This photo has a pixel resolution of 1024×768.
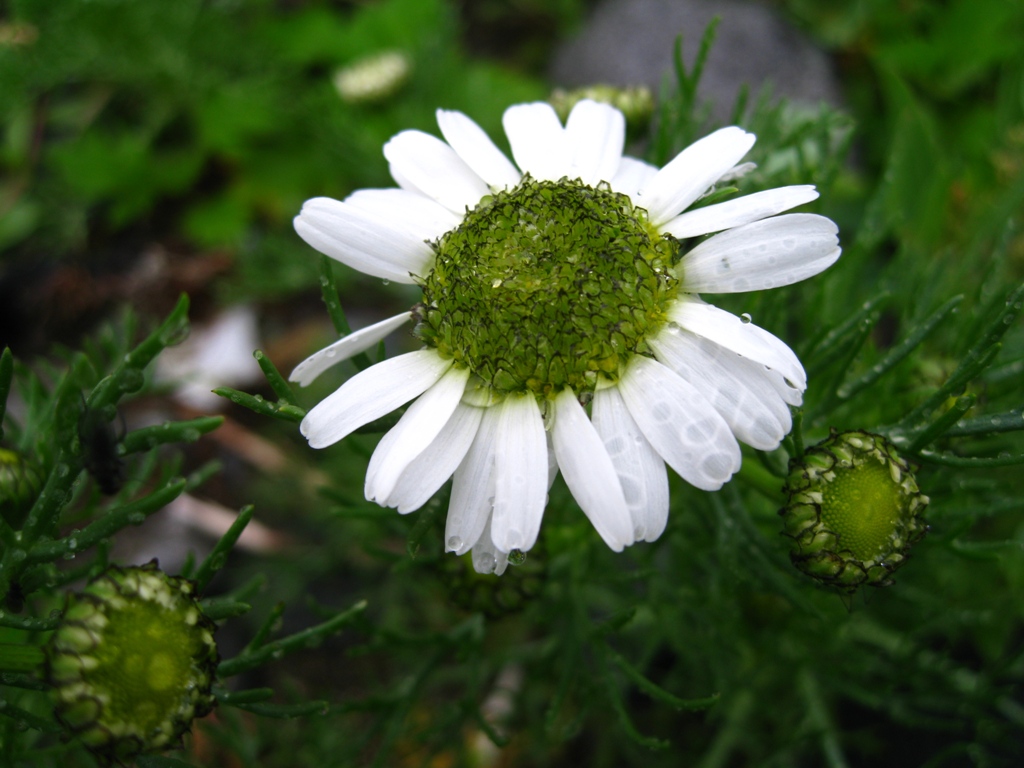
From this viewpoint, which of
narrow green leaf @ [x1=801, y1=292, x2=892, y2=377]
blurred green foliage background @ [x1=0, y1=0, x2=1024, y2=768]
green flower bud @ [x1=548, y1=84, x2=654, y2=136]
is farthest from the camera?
green flower bud @ [x1=548, y1=84, x2=654, y2=136]

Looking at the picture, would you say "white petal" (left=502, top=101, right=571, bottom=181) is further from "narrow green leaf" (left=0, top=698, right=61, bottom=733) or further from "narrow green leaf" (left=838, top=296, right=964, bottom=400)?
"narrow green leaf" (left=0, top=698, right=61, bottom=733)

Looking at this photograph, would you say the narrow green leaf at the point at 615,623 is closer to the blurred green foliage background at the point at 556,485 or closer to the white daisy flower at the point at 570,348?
the blurred green foliage background at the point at 556,485

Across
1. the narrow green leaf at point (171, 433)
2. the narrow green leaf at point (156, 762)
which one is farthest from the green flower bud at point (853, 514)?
the narrow green leaf at point (156, 762)

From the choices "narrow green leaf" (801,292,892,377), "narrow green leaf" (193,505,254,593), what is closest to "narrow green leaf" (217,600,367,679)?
"narrow green leaf" (193,505,254,593)

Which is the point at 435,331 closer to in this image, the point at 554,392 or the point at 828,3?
the point at 554,392

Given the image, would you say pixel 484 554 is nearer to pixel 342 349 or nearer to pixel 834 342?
pixel 342 349

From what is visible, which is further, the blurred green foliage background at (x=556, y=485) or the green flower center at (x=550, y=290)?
the blurred green foliage background at (x=556, y=485)

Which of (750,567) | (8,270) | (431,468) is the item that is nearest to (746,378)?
(431,468)
